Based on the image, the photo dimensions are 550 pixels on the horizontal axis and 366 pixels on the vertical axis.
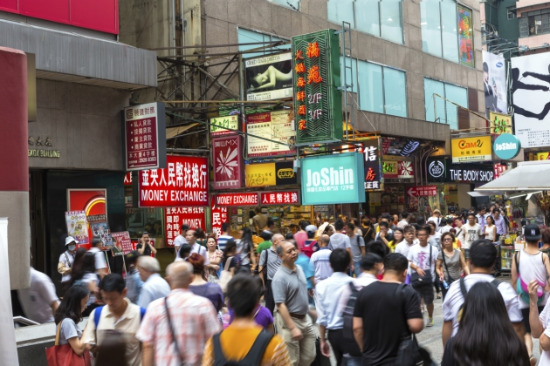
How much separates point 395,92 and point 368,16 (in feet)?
10.6

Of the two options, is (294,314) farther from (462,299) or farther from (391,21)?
(391,21)

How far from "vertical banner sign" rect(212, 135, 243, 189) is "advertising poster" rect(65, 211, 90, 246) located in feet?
17.1

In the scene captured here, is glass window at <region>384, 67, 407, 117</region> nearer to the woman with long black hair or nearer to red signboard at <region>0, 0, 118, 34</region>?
red signboard at <region>0, 0, 118, 34</region>

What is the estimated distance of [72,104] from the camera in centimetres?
1620

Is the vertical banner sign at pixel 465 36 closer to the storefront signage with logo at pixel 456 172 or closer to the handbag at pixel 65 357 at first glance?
the storefront signage with logo at pixel 456 172

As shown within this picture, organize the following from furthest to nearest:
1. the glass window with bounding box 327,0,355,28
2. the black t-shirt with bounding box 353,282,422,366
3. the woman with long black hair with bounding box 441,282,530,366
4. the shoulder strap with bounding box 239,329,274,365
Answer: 1. the glass window with bounding box 327,0,355,28
2. the black t-shirt with bounding box 353,282,422,366
3. the shoulder strap with bounding box 239,329,274,365
4. the woman with long black hair with bounding box 441,282,530,366

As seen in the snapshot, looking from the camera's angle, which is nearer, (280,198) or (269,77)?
(269,77)

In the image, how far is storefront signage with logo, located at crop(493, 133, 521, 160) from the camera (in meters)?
25.1

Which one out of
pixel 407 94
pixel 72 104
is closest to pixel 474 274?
pixel 72 104

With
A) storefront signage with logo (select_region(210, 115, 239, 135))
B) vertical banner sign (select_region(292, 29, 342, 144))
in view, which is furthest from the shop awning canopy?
storefront signage with logo (select_region(210, 115, 239, 135))

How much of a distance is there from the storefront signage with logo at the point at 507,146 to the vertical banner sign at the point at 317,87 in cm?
923

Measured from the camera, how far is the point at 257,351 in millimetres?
4273

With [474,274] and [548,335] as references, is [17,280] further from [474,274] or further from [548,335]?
[548,335]

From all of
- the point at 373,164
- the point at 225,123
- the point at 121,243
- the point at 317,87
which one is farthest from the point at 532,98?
the point at 121,243
